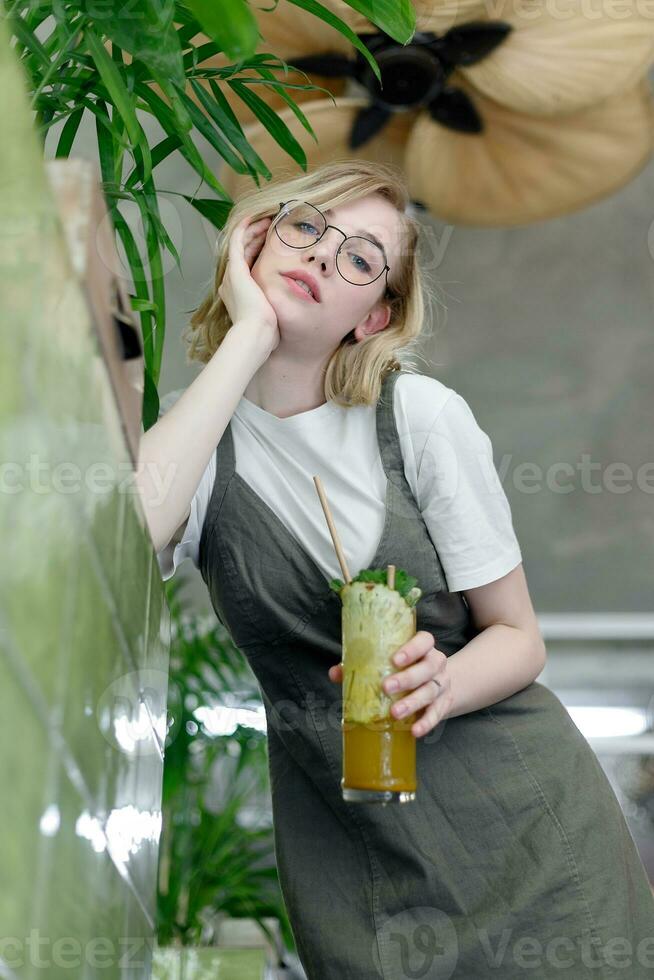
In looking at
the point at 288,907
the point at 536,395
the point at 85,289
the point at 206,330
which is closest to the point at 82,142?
the point at 536,395

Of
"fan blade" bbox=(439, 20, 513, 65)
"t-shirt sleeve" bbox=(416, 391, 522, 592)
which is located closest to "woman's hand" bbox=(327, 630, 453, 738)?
"t-shirt sleeve" bbox=(416, 391, 522, 592)

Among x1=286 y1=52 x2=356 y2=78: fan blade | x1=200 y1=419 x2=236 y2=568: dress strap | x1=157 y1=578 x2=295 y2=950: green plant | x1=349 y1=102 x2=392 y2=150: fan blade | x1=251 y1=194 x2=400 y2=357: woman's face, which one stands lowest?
x1=157 y1=578 x2=295 y2=950: green plant

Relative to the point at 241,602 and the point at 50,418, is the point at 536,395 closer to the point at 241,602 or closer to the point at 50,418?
the point at 241,602

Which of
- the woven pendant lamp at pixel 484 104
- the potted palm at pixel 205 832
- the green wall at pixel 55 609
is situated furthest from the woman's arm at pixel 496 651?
the potted palm at pixel 205 832

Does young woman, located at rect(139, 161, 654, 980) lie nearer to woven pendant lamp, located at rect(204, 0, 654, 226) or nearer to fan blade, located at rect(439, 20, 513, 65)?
woven pendant lamp, located at rect(204, 0, 654, 226)

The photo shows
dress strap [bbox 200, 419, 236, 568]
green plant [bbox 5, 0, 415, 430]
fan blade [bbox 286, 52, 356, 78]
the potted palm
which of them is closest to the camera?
green plant [bbox 5, 0, 415, 430]

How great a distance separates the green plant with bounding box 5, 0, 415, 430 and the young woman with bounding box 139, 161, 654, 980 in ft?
0.40

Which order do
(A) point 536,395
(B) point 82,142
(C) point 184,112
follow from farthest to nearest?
1. (A) point 536,395
2. (B) point 82,142
3. (C) point 184,112

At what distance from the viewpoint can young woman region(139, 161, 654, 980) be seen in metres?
1.21

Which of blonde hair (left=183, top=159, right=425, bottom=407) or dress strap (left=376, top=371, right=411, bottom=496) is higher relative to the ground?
blonde hair (left=183, top=159, right=425, bottom=407)

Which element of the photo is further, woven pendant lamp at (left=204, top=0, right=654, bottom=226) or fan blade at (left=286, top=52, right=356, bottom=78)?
fan blade at (left=286, top=52, right=356, bottom=78)

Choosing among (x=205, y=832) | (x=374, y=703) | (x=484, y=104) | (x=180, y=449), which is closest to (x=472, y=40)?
(x=484, y=104)

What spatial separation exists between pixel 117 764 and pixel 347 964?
0.65 m

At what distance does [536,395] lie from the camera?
4.55 meters
